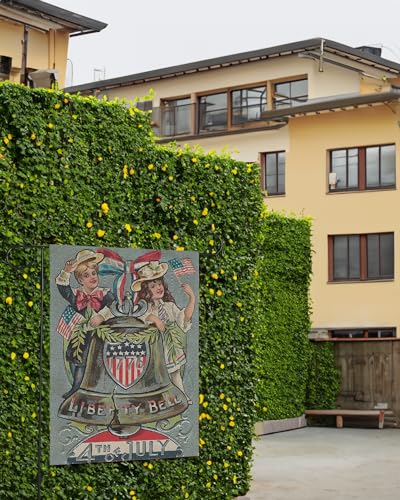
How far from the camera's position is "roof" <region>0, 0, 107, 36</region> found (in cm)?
3122

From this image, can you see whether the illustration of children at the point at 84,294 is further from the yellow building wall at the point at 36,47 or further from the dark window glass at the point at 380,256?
the dark window glass at the point at 380,256

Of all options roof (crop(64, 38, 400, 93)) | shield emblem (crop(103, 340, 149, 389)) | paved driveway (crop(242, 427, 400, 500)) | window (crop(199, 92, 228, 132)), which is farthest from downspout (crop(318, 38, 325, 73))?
shield emblem (crop(103, 340, 149, 389))

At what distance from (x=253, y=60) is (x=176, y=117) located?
4111 millimetres

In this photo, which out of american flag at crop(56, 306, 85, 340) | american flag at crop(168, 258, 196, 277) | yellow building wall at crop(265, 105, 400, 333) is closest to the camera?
american flag at crop(56, 306, 85, 340)

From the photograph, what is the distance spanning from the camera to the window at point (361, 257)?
125ft

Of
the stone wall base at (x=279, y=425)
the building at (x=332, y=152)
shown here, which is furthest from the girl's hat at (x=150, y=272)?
the building at (x=332, y=152)

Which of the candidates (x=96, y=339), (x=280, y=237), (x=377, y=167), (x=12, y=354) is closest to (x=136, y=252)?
(x=96, y=339)

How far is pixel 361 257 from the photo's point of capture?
38.8 meters

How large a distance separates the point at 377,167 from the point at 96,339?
2773 cm

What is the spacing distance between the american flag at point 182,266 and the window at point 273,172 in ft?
92.2

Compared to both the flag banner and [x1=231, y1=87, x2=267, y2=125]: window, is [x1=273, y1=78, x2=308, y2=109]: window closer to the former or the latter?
[x1=231, y1=87, x2=267, y2=125]: window

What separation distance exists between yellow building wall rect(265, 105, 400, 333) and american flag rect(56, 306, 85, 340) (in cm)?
2716

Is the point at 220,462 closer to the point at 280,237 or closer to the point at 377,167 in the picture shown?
the point at 280,237

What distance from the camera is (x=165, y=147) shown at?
12.9 m
